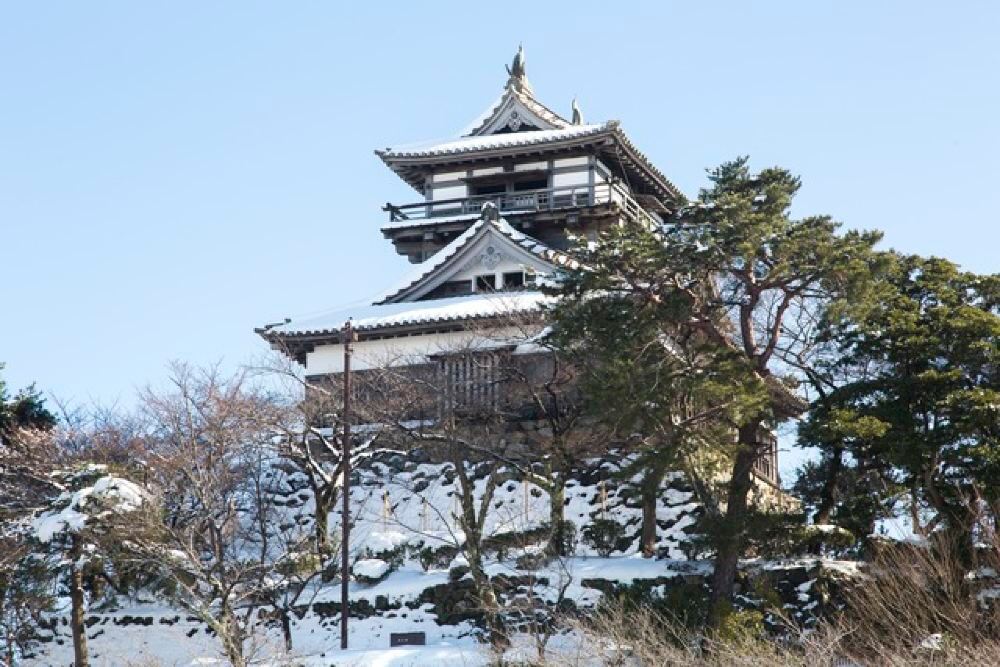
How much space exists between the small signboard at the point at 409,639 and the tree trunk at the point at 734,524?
4806 millimetres

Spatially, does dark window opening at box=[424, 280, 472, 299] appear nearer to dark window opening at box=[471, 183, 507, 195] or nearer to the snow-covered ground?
the snow-covered ground

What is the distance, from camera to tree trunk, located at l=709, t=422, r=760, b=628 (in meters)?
19.3

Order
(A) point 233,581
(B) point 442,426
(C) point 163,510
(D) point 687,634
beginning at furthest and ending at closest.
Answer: (B) point 442,426 < (C) point 163,510 < (A) point 233,581 < (D) point 687,634

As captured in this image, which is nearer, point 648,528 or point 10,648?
point 10,648

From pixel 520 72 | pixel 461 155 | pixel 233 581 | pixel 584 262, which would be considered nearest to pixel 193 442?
pixel 233 581

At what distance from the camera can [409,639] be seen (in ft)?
69.9

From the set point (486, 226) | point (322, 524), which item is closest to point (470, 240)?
point (486, 226)

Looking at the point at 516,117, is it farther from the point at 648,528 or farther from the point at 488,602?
the point at 488,602

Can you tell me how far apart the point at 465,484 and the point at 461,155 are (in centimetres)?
1438

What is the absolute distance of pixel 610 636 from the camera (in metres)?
17.2

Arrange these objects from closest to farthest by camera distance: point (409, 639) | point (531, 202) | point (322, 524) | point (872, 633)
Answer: point (872, 633) < point (409, 639) < point (322, 524) < point (531, 202)

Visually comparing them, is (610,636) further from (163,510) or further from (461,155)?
(461,155)

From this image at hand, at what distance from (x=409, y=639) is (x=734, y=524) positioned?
568 cm

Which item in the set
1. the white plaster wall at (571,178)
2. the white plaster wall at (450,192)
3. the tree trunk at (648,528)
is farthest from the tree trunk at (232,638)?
the white plaster wall at (450,192)
